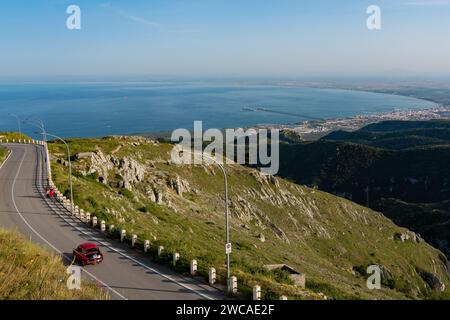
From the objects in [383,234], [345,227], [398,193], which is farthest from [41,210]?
[398,193]

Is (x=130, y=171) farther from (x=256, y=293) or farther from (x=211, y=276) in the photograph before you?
(x=256, y=293)

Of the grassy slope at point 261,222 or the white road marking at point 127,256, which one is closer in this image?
the white road marking at point 127,256

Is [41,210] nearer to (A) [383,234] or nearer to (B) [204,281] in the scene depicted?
(B) [204,281]

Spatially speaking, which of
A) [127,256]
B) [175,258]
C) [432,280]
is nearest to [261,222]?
[432,280]

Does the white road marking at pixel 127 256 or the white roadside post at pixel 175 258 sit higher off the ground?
the white roadside post at pixel 175 258

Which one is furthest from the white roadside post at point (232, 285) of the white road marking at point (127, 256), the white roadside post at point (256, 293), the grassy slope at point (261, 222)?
the grassy slope at point (261, 222)

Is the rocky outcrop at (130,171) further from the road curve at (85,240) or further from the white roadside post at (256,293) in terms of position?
the white roadside post at (256,293)

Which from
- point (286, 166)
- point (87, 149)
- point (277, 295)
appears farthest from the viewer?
point (286, 166)
